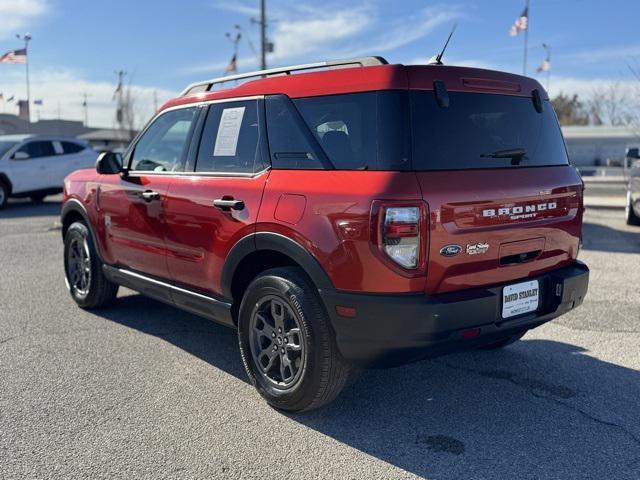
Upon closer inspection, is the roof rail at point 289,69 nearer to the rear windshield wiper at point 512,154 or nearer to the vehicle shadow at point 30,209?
the rear windshield wiper at point 512,154

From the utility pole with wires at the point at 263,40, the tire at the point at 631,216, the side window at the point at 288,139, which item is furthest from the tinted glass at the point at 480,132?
the utility pole with wires at the point at 263,40

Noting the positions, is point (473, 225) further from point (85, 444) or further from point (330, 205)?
point (85, 444)

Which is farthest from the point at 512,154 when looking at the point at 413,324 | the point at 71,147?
the point at 71,147

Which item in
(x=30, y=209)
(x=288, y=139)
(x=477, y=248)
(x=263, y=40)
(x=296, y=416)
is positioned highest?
(x=263, y=40)

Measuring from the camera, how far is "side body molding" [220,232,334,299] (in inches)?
122

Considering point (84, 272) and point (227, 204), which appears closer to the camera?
point (227, 204)

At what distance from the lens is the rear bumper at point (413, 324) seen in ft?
9.39

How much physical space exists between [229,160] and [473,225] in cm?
167

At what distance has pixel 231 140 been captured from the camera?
3.88 metres

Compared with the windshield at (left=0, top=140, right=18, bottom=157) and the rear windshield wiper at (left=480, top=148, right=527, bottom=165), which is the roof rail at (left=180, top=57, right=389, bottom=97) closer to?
the rear windshield wiper at (left=480, top=148, right=527, bottom=165)

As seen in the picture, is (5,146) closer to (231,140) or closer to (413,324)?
(231,140)

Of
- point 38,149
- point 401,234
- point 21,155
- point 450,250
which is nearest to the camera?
point 401,234

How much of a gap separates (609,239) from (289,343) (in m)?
8.13

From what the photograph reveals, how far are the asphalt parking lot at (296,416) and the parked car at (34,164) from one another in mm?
11075
